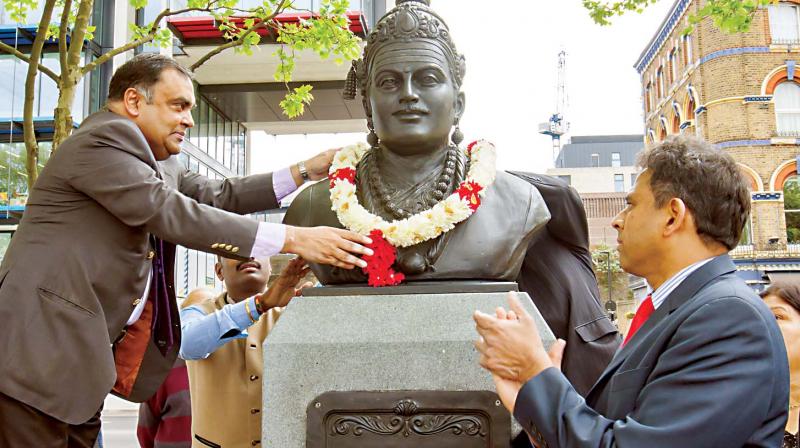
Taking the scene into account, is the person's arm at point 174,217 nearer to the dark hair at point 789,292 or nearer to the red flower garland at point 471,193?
the red flower garland at point 471,193

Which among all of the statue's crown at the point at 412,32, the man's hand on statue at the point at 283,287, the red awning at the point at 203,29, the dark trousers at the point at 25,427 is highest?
the red awning at the point at 203,29

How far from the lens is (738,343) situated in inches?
65.1

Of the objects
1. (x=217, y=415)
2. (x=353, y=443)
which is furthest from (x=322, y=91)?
(x=353, y=443)

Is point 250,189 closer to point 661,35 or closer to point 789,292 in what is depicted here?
point 789,292

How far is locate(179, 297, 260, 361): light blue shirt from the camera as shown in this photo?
327 centimetres

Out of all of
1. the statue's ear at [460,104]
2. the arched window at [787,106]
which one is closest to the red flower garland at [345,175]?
the statue's ear at [460,104]

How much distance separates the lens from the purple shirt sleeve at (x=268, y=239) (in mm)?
2861

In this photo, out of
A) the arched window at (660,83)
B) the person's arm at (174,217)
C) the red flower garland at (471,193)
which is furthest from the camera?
the arched window at (660,83)

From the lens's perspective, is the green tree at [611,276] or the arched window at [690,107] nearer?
the green tree at [611,276]

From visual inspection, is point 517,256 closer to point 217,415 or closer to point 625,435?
point 625,435

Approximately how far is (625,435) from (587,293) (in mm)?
1785

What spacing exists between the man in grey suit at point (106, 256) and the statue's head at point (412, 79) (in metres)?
0.52

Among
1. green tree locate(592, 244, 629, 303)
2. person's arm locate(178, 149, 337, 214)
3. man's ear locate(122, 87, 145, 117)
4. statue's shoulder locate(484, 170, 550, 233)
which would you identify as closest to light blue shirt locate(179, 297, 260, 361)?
person's arm locate(178, 149, 337, 214)

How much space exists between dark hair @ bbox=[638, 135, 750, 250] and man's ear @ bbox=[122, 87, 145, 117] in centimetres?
219
